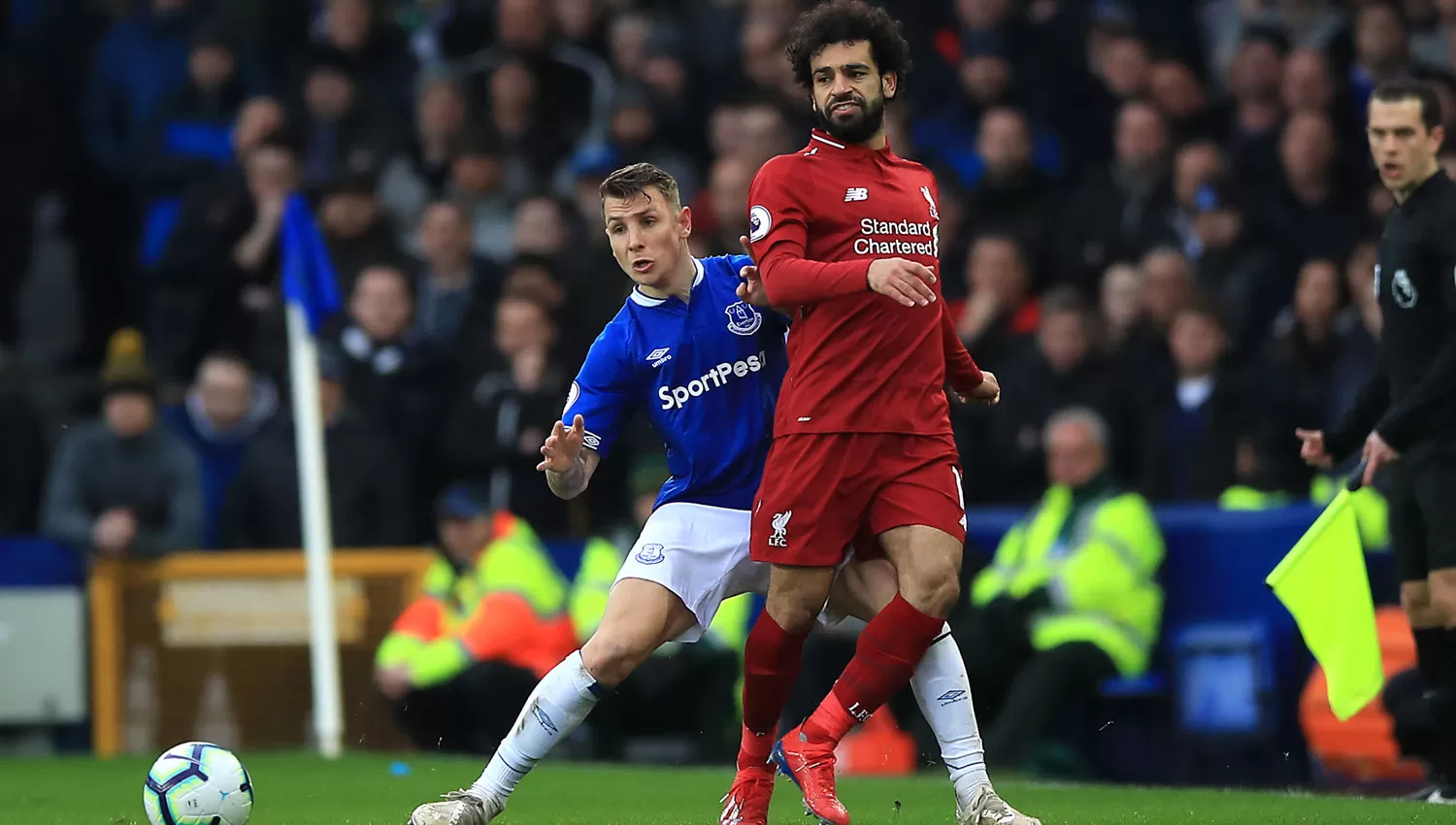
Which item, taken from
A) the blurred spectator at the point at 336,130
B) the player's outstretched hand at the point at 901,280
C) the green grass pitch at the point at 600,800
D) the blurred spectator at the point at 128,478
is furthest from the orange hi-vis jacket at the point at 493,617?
the player's outstretched hand at the point at 901,280

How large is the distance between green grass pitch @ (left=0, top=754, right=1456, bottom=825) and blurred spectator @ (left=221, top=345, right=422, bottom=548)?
78.4 inches

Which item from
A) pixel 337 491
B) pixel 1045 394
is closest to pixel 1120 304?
pixel 1045 394

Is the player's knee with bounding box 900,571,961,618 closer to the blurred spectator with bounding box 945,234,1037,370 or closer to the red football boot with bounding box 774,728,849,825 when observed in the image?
the red football boot with bounding box 774,728,849,825

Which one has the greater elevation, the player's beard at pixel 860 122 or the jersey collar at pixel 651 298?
the player's beard at pixel 860 122

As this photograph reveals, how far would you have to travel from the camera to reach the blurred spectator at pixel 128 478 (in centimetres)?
1248

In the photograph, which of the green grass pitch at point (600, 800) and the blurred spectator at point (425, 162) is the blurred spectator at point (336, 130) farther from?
the green grass pitch at point (600, 800)

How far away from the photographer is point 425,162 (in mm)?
14734

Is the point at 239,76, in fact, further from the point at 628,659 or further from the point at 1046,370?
the point at 628,659

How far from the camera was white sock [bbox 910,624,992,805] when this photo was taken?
636 cm

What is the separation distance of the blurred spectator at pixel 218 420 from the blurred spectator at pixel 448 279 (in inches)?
42.8

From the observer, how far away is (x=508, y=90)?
47.5ft

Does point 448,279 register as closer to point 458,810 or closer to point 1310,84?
point 1310,84

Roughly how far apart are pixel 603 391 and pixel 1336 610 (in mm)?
2719

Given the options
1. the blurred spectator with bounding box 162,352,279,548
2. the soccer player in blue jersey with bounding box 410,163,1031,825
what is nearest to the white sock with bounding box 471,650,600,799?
the soccer player in blue jersey with bounding box 410,163,1031,825
